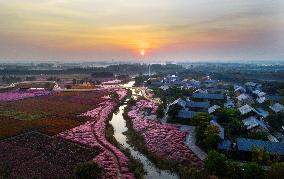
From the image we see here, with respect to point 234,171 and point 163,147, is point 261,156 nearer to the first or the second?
point 234,171

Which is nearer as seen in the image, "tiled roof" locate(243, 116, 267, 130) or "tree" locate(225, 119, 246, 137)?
"tiled roof" locate(243, 116, 267, 130)

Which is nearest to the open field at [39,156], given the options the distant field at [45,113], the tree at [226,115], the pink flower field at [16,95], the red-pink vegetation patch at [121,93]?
the distant field at [45,113]

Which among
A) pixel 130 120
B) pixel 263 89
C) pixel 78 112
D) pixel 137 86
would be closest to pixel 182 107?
pixel 130 120

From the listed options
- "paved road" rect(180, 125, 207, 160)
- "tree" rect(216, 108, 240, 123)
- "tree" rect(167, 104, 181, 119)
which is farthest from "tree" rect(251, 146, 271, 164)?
"tree" rect(167, 104, 181, 119)

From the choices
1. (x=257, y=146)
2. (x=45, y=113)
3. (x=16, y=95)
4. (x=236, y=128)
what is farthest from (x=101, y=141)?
(x=16, y=95)

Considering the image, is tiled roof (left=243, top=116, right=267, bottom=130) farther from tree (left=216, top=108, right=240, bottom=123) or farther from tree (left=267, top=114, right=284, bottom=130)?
tree (left=267, top=114, right=284, bottom=130)

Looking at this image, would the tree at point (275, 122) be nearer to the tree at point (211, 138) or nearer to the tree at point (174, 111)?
the tree at point (174, 111)

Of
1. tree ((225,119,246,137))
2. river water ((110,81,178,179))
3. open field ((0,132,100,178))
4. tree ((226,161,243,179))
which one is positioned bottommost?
river water ((110,81,178,179))
